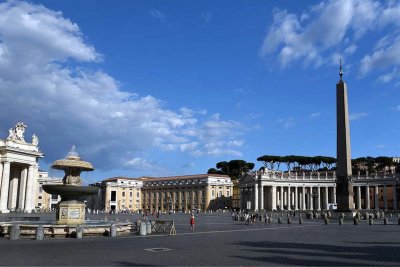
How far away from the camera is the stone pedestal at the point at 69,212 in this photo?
23.3 m

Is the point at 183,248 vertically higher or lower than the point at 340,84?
lower

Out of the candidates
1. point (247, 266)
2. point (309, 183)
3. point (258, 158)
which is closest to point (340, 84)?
point (247, 266)

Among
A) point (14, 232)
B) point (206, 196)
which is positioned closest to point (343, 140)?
point (14, 232)

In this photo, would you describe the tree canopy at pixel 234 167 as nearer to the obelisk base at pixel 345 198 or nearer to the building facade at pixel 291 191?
the building facade at pixel 291 191

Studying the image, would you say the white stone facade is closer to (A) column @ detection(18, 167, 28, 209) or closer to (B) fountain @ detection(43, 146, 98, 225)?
(A) column @ detection(18, 167, 28, 209)

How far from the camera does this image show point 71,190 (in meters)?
22.8

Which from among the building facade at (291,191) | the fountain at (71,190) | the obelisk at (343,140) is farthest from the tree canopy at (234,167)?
the fountain at (71,190)

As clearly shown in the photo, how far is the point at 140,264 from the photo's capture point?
1177 cm

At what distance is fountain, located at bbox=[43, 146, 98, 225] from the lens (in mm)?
22797

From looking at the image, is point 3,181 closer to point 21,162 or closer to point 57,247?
point 21,162

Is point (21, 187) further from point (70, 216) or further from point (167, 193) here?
point (167, 193)

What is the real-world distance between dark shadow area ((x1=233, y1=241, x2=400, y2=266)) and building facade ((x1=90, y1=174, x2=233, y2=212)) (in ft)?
332

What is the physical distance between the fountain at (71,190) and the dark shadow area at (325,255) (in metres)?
10.5

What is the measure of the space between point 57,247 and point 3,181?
158 ft
